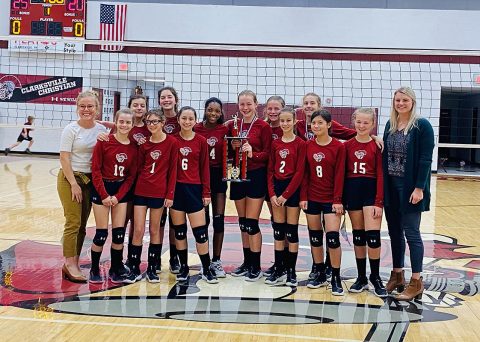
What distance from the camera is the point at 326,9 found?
1575 centimetres

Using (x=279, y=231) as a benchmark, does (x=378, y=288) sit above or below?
below

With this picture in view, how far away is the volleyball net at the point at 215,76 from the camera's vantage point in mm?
14609

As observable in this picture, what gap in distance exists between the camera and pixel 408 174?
4207 millimetres

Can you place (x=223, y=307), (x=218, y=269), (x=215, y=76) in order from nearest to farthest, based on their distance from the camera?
(x=223, y=307), (x=218, y=269), (x=215, y=76)

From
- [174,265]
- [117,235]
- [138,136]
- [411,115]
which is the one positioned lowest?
[174,265]

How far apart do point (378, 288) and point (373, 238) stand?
37 centimetres

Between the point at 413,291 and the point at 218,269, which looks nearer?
the point at 413,291

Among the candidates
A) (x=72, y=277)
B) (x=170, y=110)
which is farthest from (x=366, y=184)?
(x=72, y=277)

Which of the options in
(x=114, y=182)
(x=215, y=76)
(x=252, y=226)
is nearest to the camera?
(x=114, y=182)

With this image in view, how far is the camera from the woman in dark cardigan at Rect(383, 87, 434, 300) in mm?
4176

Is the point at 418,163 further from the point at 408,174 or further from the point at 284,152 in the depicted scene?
the point at 284,152

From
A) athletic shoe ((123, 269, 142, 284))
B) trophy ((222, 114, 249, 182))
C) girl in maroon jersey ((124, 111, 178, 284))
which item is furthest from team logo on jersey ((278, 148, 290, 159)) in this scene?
athletic shoe ((123, 269, 142, 284))

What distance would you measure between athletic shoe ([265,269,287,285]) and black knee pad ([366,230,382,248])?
29.7 inches

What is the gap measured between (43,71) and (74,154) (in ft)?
43.6
